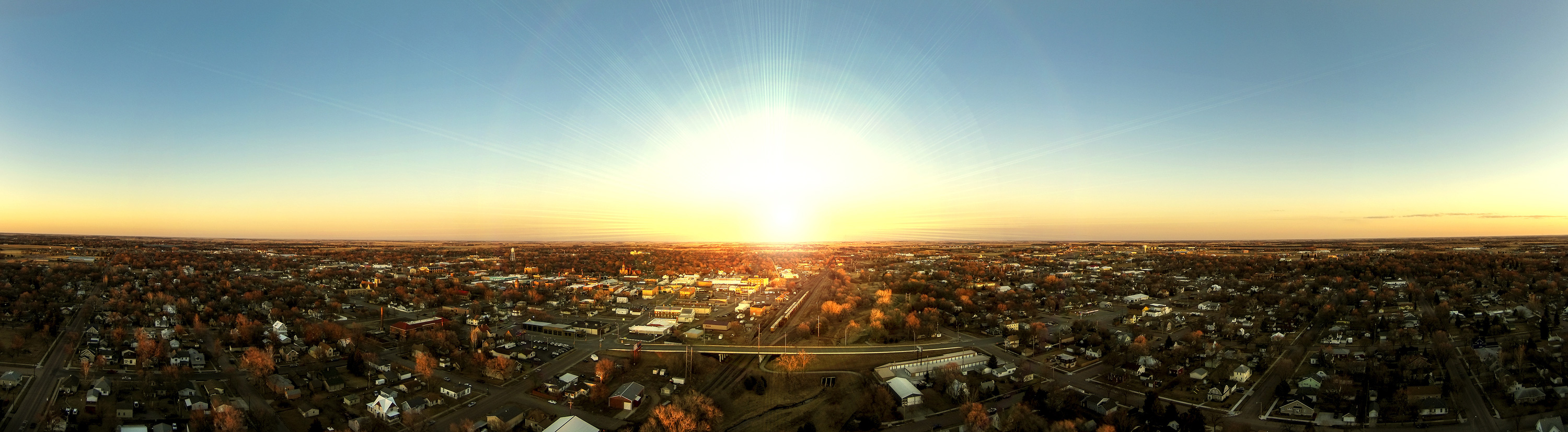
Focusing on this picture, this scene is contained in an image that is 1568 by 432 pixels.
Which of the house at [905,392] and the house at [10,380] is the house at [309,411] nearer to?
the house at [10,380]

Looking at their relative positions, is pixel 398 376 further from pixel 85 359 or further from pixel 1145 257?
pixel 1145 257

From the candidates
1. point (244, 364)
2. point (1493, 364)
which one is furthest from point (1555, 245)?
point (244, 364)

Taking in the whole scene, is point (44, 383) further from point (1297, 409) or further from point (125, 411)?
point (1297, 409)

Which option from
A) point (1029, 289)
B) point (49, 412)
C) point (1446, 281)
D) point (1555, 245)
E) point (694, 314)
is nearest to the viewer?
point (49, 412)

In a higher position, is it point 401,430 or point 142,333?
point 142,333

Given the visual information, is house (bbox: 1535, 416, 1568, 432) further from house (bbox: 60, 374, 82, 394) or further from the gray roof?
house (bbox: 60, 374, 82, 394)

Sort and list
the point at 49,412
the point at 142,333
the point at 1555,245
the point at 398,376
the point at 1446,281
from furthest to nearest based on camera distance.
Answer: the point at 1555,245, the point at 1446,281, the point at 142,333, the point at 398,376, the point at 49,412

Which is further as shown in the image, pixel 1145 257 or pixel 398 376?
pixel 1145 257

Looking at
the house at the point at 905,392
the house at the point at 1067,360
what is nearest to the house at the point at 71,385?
the house at the point at 905,392
